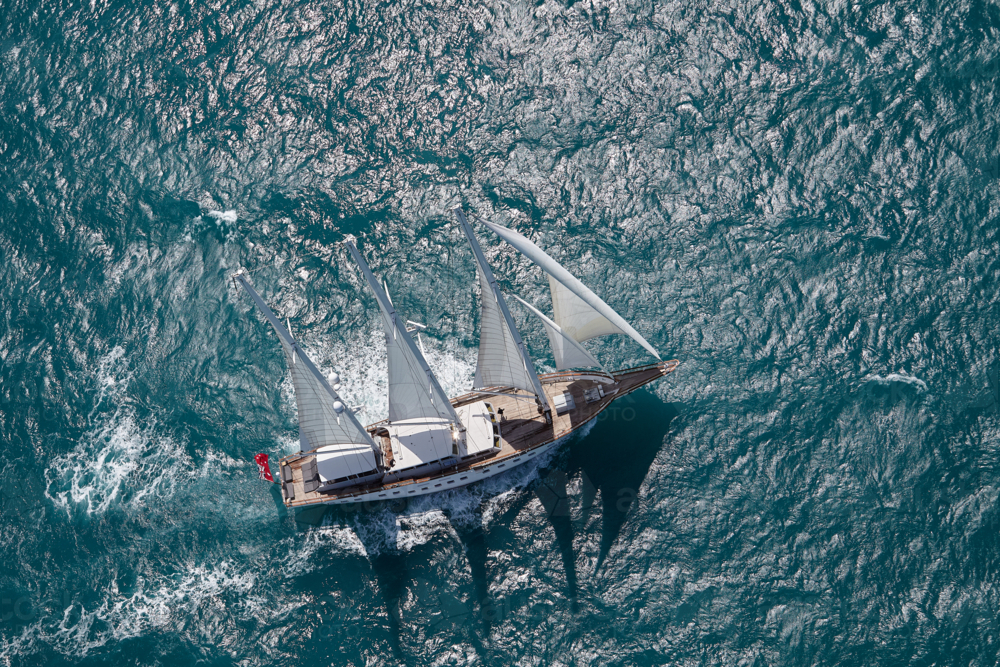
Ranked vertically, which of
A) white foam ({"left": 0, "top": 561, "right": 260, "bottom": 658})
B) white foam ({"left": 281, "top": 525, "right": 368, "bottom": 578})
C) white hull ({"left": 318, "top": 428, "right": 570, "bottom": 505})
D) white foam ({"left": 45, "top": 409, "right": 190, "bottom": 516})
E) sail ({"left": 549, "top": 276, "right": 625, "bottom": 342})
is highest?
sail ({"left": 549, "top": 276, "right": 625, "bottom": 342})

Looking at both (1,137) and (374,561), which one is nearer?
(374,561)

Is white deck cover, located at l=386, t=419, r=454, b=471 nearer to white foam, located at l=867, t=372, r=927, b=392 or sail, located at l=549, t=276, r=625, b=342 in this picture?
sail, located at l=549, t=276, r=625, b=342

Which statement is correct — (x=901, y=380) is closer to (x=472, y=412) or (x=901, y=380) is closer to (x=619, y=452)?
(x=619, y=452)

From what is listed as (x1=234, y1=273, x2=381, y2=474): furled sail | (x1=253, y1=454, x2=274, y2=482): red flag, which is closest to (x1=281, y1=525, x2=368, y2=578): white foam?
(x1=253, y1=454, x2=274, y2=482): red flag

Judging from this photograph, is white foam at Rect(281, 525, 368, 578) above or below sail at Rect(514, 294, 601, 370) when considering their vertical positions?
below

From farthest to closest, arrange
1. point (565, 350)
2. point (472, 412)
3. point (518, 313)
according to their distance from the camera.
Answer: point (518, 313) → point (472, 412) → point (565, 350)

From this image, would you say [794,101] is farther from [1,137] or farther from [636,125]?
[1,137]

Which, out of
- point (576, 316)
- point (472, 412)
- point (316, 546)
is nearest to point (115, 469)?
point (316, 546)

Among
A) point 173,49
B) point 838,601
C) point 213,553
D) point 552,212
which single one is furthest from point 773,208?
point 173,49
